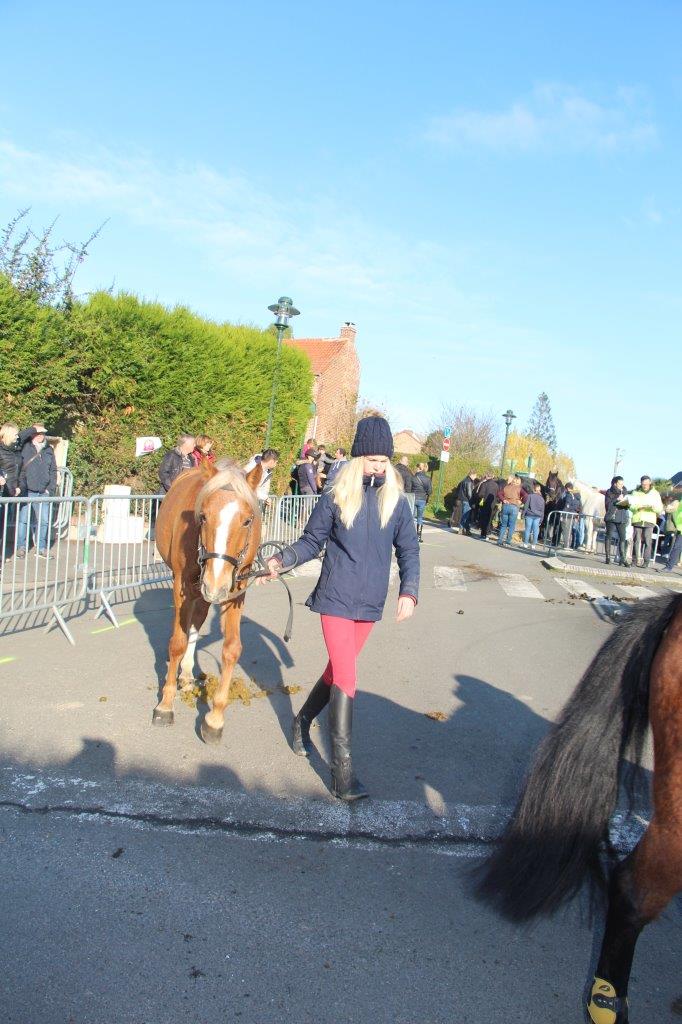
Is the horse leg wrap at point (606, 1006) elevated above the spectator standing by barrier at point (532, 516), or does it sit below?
below

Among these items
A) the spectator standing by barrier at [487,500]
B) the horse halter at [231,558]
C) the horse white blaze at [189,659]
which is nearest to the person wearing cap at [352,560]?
the horse halter at [231,558]

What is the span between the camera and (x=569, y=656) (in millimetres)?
8195

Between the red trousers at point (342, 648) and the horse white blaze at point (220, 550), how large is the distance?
2.27ft

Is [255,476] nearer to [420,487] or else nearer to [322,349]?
[420,487]

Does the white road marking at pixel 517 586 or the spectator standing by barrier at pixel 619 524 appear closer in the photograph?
the white road marking at pixel 517 586

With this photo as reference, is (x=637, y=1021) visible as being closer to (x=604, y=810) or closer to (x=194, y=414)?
(x=604, y=810)

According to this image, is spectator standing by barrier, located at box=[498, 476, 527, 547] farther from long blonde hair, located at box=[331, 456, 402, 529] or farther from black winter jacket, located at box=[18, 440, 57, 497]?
long blonde hair, located at box=[331, 456, 402, 529]

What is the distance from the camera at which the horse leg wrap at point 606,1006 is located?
2594 millimetres

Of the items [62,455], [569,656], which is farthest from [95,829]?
[62,455]

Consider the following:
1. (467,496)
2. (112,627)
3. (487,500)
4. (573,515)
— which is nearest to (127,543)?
(112,627)

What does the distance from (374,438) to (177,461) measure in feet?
28.3

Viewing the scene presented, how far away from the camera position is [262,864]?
3494 mm

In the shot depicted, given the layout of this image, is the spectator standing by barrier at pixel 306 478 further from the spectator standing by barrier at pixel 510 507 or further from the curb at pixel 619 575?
the spectator standing by barrier at pixel 510 507

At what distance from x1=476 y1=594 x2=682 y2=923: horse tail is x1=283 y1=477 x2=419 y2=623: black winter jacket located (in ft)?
4.70
